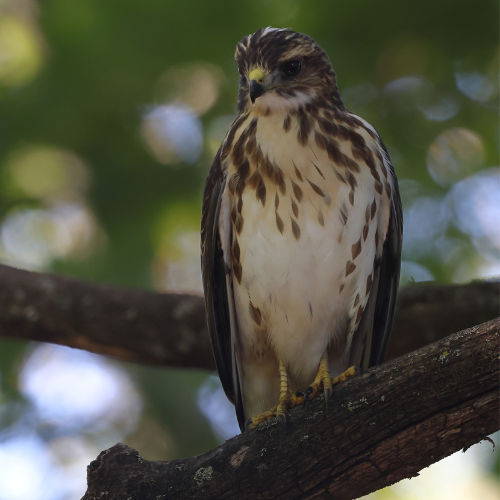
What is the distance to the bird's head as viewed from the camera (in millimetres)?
4281

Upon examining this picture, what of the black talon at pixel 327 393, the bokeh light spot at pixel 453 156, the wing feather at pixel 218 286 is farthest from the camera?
the bokeh light spot at pixel 453 156

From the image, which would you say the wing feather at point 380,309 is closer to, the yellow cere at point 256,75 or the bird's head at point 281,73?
the bird's head at point 281,73

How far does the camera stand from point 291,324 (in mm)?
4352

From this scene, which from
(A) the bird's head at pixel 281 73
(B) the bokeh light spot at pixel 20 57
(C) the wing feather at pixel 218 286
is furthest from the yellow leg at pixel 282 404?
(B) the bokeh light spot at pixel 20 57

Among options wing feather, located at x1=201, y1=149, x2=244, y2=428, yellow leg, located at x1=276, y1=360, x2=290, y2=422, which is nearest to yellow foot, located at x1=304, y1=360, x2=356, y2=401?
yellow leg, located at x1=276, y1=360, x2=290, y2=422

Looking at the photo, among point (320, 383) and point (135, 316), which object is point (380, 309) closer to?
point (320, 383)

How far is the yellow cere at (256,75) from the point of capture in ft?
13.9

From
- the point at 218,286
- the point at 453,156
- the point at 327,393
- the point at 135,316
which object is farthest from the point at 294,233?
the point at 453,156

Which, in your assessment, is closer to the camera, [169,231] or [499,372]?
[499,372]

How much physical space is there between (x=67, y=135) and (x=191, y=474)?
3.51 meters

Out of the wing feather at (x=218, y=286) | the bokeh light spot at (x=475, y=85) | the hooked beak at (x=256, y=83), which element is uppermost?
the bokeh light spot at (x=475, y=85)

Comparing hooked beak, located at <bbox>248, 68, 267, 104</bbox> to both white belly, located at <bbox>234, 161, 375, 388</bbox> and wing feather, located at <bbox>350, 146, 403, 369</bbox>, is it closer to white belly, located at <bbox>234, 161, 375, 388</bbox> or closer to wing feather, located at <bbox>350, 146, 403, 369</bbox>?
white belly, located at <bbox>234, 161, 375, 388</bbox>

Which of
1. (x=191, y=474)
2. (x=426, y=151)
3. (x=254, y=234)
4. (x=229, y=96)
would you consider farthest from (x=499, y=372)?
(x=229, y=96)

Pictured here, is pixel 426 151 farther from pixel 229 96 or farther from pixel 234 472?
pixel 234 472
